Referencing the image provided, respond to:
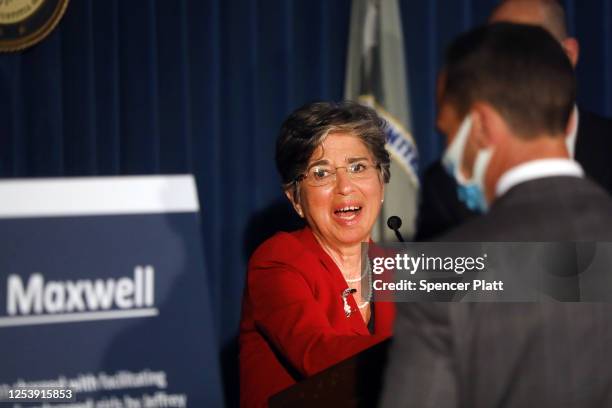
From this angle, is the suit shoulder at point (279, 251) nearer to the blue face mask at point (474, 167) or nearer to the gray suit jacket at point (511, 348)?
the blue face mask at point (474, 167)

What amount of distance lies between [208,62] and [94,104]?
557 millimetres

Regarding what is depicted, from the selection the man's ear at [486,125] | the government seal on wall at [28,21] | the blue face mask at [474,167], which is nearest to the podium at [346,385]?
the blue face mask at [474,167]

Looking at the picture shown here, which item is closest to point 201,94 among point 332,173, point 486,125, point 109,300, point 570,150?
point 332,173

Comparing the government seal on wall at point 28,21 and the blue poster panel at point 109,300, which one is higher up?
the government seal on wall at point 28,21

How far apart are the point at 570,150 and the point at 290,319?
0.98 meters

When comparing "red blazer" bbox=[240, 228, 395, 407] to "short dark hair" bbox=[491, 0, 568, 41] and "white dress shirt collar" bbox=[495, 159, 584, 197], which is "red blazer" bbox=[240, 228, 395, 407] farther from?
"short dark hair" bbox=[491, 0, 568, 41]

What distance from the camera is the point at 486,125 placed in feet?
3.95

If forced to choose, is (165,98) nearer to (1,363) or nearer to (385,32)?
(385,32)

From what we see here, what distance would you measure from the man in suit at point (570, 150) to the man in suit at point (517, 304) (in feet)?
3.92

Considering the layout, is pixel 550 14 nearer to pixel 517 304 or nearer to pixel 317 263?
Result: pixel 317 263

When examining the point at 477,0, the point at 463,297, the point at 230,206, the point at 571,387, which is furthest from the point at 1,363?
the point at 477,0

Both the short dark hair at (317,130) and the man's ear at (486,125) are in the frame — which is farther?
the short dark hair at (317,130)

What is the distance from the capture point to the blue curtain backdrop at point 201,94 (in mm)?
3764

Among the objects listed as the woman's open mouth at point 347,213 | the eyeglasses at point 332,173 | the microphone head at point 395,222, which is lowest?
the woman's open mouth at point 347,213
